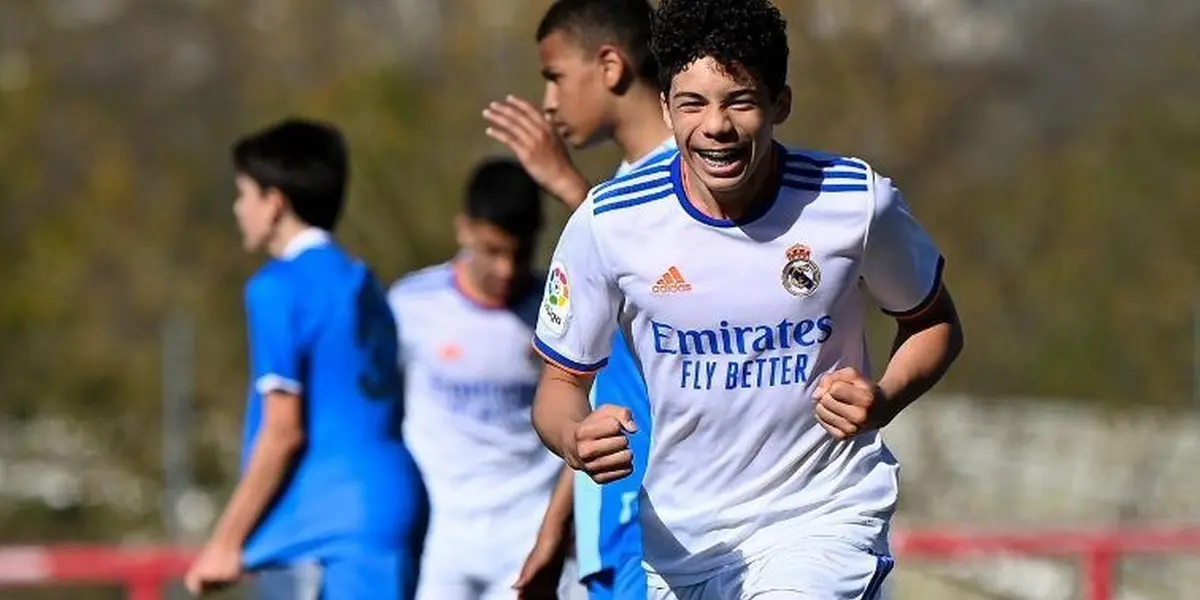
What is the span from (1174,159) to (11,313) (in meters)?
13.3

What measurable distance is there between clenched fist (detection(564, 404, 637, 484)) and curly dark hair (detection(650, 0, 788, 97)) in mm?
736

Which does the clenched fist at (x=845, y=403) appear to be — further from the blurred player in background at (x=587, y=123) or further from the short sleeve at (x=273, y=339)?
the short sleeve at (x=273, y=339)

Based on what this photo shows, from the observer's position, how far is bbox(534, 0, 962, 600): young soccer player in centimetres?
458

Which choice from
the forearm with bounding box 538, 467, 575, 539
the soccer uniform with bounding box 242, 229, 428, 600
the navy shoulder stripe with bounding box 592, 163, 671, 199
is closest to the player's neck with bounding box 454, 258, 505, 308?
the soccer uniform with bounding box 242, 229, 428, 600

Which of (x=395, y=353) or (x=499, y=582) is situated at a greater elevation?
(x=395, y=353)

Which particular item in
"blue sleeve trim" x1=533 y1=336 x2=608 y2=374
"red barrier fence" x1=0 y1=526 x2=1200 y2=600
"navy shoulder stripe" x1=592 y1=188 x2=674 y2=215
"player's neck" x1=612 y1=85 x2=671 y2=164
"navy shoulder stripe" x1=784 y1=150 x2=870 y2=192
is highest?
"player's neck" x1=612 y1=85 x2=671 y2=164

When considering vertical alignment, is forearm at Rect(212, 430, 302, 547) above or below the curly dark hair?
below

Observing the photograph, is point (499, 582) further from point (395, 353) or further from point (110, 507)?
point (110, 507)

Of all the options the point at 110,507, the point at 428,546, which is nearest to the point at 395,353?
the point at 428,546

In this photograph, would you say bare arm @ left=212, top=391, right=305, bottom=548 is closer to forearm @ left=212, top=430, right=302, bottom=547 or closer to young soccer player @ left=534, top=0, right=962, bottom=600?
forearm @ left=212, top=430, right=302, bottom=547

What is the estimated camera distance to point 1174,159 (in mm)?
21641

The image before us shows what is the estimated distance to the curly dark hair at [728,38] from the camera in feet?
14.9

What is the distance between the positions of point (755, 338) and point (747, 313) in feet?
0.19

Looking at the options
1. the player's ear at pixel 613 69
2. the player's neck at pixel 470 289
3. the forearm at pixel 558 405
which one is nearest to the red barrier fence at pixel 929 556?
the player's neck at pixel 470 289
